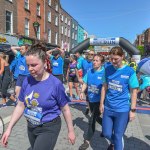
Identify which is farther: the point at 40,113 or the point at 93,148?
the point at 93,148

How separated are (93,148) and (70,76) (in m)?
5.35

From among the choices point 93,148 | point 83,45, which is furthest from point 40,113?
point 83,45

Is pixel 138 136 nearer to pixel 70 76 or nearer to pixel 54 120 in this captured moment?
pixel 54 120

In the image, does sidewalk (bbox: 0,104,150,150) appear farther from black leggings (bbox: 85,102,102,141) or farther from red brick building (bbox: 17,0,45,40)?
red brick building (bbox: 17,0,45,40)

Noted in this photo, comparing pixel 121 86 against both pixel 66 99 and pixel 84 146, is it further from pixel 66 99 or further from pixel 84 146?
pixel 84 146

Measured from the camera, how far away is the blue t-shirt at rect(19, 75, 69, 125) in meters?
2.56

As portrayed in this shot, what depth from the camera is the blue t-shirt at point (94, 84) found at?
15.2 feet

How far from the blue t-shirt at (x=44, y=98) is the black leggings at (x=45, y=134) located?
2.5 inches

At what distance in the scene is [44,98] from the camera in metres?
2.55

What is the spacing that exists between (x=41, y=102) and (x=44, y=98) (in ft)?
0.17

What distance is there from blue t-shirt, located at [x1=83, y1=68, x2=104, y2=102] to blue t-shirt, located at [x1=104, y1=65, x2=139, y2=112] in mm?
847

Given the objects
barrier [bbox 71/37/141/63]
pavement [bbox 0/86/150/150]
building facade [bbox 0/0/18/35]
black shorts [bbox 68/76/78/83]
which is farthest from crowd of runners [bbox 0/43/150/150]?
building facade [bbox 0/0/18/35]

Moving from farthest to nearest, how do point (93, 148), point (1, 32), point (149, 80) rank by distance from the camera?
point (1, 32)
point (149, 80)
point (93, 148)

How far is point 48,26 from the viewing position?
1244 inches
